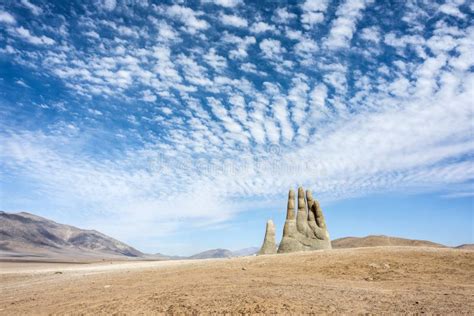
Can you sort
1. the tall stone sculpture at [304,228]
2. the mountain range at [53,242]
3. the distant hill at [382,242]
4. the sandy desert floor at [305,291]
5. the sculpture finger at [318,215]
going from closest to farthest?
the sandy desert floor at [305,291]
the tall stone sculpture at [304,228]
the sculpture finger at [318,215]
the distant hill at [382,242]
the mountain range at [53,242]

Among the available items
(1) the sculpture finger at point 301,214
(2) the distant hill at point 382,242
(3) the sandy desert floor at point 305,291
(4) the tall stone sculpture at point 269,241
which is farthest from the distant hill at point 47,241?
(3) the sandy desert floor at point 305,291

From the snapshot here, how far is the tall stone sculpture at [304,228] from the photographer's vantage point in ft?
88.9

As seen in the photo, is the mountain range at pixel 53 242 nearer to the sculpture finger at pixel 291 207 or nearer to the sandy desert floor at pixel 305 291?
the sculpture finger at pixel 291 207

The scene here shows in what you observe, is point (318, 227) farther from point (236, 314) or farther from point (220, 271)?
point (236, 314)

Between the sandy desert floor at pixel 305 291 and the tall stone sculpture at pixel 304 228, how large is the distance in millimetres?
7987

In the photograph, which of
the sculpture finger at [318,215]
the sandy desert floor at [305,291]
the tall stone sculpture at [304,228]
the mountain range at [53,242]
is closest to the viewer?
the sandy desert floor at [305,291]

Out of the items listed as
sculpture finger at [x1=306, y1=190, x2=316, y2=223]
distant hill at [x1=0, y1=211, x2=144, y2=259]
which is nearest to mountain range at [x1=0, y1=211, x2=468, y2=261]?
distant hill at [x1=0, y1=211, x2=144, y2=259]

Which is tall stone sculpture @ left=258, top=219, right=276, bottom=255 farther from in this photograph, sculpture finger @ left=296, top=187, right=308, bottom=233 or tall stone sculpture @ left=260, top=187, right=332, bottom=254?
sculpture finger @ left=296, top=187, right=308, bottom=233

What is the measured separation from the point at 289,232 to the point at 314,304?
1899cm

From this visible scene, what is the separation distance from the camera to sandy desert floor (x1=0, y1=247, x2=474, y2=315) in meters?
9.30

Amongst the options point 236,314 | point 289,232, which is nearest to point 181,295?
point 236,314

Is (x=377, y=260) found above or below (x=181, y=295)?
above

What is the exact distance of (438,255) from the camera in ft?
56.0

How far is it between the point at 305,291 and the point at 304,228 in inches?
671
